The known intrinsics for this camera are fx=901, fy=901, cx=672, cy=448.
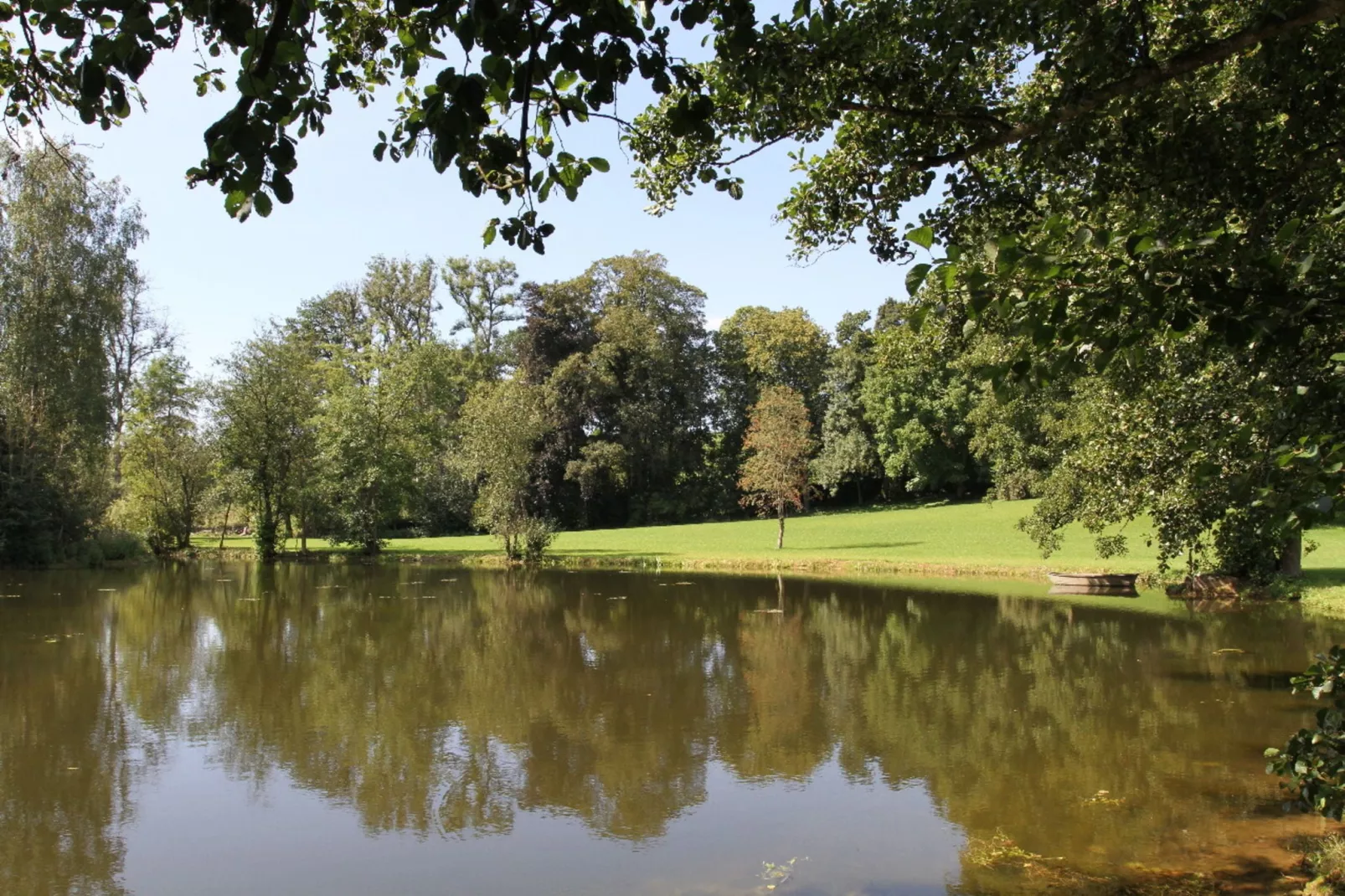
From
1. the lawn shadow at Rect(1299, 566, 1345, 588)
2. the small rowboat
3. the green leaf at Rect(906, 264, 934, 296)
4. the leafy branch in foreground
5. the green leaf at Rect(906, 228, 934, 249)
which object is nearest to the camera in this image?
the green leaf at Rect(906, 228, 934, 249)

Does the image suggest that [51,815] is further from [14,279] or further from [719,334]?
[719,334]

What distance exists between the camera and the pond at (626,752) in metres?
6.01

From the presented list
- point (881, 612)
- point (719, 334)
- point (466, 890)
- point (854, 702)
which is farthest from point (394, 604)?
point (719, 334)

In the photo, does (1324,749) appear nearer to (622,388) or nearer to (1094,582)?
(1094,582)

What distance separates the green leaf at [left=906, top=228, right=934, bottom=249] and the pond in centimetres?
456

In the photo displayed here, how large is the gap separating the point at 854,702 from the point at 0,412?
26.6m

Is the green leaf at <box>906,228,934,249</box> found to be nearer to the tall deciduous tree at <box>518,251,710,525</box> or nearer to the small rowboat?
the small rowboat

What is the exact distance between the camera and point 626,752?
8.45 meters

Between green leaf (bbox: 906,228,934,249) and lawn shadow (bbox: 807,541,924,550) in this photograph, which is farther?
lawn shadow (bbox: 807,541,924,550)

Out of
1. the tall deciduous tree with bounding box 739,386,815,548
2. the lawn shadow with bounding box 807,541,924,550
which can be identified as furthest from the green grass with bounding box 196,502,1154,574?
the tall deciduous tree with bounding box 739,386,815,548

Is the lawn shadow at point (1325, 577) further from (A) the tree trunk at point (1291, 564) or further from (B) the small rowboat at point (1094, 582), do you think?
(B) the small rowboat at point (1094, 582)

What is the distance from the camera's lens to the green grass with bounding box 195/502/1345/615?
991 inches

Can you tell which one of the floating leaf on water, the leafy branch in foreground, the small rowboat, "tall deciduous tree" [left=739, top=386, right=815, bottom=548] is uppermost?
"tall deciduous tree" [left=739, top=386, right=815, bottom=548]

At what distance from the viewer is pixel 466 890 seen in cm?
556
